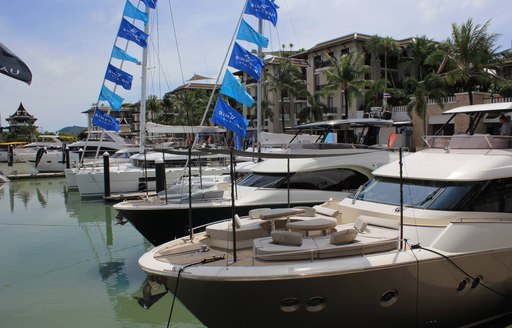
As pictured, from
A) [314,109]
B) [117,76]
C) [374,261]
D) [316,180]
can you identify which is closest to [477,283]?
[374,261]

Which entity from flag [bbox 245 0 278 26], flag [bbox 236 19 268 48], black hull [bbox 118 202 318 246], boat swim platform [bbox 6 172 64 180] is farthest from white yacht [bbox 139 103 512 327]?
boat swim platform [bbox 6 172 64 180]

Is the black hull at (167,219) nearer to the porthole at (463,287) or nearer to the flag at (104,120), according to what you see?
the porthole at (463,287)

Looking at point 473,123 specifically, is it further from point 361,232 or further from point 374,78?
point 374,78

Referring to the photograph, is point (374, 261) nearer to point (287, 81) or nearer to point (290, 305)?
point (290, 305)

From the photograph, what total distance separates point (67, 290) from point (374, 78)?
43.4 metres

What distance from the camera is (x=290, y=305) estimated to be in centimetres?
534

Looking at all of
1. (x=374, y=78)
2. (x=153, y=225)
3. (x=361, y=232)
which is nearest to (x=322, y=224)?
(x=361, y=232)

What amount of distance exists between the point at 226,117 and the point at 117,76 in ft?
32.1

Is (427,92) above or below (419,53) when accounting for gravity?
below

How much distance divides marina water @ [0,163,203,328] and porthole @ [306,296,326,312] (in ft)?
10.4

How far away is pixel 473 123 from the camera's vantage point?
9609mm

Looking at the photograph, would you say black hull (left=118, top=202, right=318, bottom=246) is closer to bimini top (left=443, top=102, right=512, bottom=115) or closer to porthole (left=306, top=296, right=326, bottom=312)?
bimini top (left=443, top=102, right=512, bottom=115)

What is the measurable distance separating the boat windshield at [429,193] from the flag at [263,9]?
10063 millimetres

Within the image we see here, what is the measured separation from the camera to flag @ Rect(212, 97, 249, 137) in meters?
13.7
